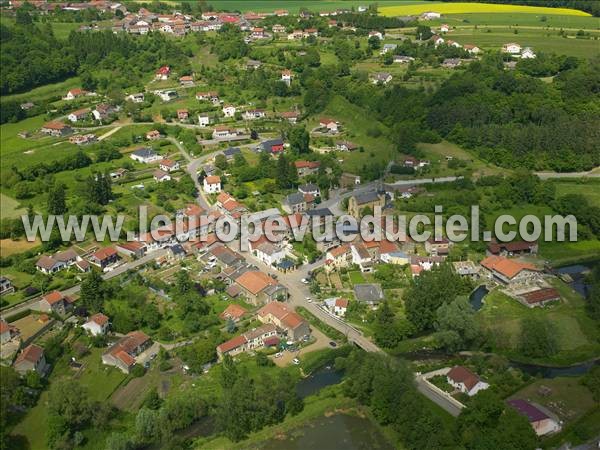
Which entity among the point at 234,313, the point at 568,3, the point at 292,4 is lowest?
the point at 234,313

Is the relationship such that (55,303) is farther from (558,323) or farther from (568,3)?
(568,3)

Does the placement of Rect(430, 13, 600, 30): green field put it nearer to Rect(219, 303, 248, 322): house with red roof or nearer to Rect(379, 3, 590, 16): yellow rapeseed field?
Rect(379, 3, 590, 16): yellow rapeseed field

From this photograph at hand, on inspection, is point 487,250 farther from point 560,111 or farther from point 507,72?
point 507,72

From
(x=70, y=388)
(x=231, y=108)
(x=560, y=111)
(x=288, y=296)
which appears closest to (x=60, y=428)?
(x=70, y=388)

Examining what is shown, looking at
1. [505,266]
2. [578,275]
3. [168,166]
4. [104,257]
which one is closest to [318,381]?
[505,266]

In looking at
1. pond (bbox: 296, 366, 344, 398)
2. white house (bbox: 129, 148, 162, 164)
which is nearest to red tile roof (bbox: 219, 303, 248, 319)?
pond (bbox: 296, 366, 344, 398)

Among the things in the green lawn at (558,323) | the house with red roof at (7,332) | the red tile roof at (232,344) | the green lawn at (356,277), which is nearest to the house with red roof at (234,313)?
the red tile roof at (232,344)
